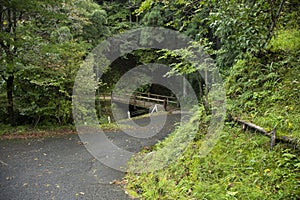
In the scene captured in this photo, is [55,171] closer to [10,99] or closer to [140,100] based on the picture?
[10,99]

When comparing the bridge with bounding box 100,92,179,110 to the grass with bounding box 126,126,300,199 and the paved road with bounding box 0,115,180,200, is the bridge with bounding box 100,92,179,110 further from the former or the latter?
the grass with bounding box 126,126,300,199

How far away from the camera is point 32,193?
172 inches

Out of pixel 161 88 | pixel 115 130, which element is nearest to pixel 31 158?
pixel 115 130

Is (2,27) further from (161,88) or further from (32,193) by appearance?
(161,88)

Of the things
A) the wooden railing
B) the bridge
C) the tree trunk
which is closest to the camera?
the tree trunk

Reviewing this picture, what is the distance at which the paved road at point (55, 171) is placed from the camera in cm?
435

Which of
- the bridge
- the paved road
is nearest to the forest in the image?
the paved road

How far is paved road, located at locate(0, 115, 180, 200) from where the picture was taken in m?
4.35

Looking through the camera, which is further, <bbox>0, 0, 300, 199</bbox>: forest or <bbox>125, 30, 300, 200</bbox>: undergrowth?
<bbox>0, 0, 300, 199</bbox>: forest

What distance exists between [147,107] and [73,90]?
241 inches

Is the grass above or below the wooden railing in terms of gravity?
below

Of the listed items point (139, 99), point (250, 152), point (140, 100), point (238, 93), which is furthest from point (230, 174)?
point (139, 99)

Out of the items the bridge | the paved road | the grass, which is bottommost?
the paved road

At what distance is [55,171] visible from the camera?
5543 millimetres
